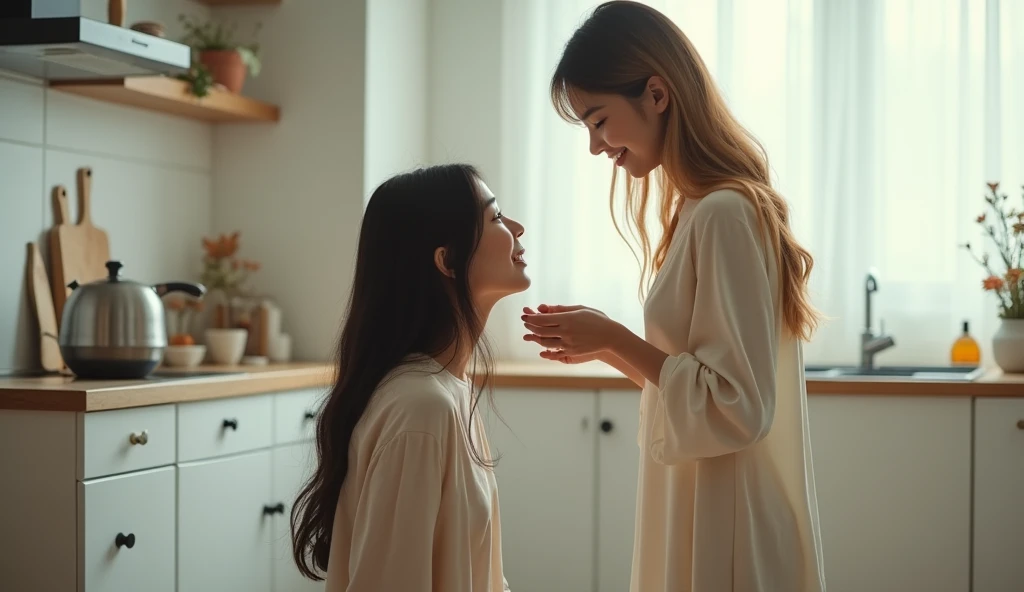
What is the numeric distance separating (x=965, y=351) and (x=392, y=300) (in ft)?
8.74

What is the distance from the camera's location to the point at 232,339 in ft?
11.5

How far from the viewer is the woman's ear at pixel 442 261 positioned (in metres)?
1.52

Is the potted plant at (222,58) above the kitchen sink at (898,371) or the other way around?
above

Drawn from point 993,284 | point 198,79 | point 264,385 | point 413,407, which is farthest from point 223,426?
point 993,284

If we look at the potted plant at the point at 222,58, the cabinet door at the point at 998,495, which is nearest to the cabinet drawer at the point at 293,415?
the potted plant at the point at 222,58

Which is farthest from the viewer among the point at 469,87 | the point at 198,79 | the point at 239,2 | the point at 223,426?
the point at 469,87

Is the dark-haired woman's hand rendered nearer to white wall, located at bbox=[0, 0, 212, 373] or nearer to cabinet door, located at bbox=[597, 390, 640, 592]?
cabinet door, located at bbox=[597, 390, 640, 592]

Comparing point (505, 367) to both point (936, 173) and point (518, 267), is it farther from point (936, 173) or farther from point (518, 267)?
point (518, 267)

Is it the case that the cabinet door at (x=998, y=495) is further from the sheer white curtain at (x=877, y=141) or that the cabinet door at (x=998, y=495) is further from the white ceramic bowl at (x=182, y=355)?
the white ceramic bowl at (x=182, y=355)

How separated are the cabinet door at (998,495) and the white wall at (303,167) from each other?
206 cm

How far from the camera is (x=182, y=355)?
331 centimetres

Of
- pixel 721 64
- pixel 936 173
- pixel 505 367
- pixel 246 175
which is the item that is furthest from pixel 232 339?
pixel 936 173

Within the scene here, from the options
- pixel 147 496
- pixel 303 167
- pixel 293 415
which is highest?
pixel 303 167

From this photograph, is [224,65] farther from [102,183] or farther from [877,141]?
[877,141]
